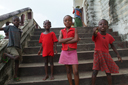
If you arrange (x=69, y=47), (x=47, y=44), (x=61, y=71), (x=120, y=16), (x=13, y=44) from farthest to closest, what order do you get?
(x=120, y=16) < (x=61, y=71) < (x=47, y=44) < (x=13, y=44) < (x=69, y=47)

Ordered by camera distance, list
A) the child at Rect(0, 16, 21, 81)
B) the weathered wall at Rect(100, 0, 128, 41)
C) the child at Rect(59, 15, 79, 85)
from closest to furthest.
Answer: the child at Rect(59, 15, 79, 85), the child at Rect(0, 16, 21, 81), the weathered wall at Rect(100, 0, 128, 41)

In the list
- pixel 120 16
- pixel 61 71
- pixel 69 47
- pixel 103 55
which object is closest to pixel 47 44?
pixel 69 47

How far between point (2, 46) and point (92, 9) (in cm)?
663

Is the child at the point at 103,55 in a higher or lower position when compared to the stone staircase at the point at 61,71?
higher

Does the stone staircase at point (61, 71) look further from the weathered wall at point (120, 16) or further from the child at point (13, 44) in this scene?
the weathered wall at point (120, 16)

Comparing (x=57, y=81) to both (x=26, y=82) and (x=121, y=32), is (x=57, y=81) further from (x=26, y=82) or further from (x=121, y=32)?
(x=121, y=32)

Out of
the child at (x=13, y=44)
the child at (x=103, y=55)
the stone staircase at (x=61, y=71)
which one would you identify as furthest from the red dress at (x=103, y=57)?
the child at (x=13, y=44)

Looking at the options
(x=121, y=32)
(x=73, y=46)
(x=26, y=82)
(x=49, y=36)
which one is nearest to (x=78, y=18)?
(x=121, y=32)

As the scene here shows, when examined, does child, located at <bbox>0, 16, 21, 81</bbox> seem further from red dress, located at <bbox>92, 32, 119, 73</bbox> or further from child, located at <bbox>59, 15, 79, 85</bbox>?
red dress, located at <bbox>92, 32, 119, 73</bbox>

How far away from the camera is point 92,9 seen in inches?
275

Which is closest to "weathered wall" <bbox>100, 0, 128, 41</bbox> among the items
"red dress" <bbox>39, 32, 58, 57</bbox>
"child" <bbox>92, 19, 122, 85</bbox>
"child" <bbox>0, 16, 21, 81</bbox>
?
"child" <bbox>92, 19, 122, 85</bbox>

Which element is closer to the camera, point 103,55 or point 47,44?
point 103,55

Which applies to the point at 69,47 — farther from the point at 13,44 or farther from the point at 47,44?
the point at 13,44

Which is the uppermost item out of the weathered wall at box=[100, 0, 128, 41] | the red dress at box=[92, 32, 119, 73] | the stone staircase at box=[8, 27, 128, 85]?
the weathered wall at box=[100, 0, 128, 41]
